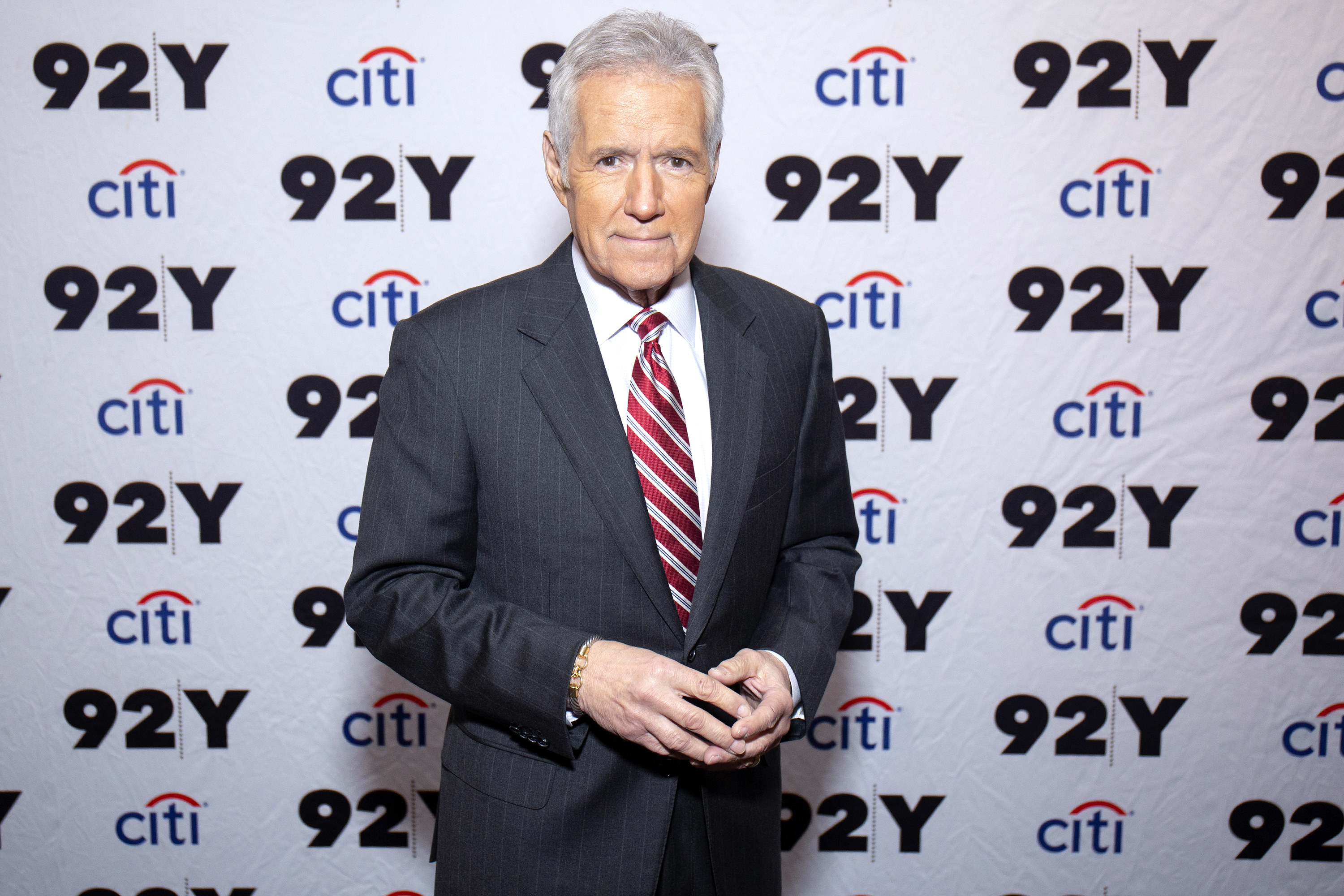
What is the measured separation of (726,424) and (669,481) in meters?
0.10

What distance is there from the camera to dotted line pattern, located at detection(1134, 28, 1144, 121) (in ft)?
5.63

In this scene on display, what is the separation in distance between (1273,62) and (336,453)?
199 centimetres

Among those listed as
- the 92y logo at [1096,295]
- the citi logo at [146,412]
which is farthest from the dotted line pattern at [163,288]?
the 92y logo at [1096,295]

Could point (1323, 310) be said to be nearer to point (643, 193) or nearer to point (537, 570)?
point (643, 193)

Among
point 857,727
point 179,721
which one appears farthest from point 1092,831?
point 179,721

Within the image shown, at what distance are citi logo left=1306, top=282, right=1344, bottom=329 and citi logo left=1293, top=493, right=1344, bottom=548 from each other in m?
0.35

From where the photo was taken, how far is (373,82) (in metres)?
1.71

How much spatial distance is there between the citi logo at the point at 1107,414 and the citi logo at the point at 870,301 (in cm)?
39

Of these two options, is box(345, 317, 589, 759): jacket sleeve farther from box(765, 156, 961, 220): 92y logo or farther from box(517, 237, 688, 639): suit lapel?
box(765, 156, 961, 220): 92y logo

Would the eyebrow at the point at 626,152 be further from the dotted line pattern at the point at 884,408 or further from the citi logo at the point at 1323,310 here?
the citi logo at the point at 1323,310

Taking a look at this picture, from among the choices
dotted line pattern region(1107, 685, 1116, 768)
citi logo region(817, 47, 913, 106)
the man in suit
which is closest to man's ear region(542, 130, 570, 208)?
the man in suit

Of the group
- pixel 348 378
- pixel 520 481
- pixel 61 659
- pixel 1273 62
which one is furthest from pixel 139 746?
pixel 1273 62

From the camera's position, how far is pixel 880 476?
1.82 metres

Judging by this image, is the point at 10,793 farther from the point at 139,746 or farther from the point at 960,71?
the point at 960,71
